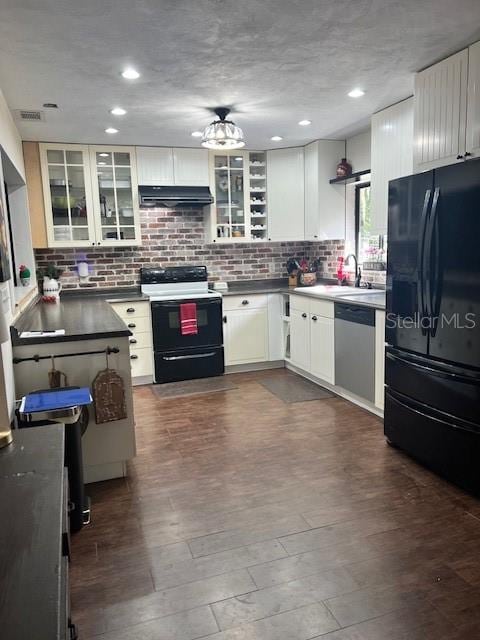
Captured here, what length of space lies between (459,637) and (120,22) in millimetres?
2860

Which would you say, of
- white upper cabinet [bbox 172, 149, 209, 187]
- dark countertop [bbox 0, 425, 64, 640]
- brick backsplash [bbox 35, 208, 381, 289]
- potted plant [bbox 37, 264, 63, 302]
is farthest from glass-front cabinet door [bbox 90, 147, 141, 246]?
dark countertop [bbox 0, 425, 64, 640]

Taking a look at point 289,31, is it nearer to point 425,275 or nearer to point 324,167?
point 425,275

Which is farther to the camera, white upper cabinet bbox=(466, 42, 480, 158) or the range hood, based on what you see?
the range hood

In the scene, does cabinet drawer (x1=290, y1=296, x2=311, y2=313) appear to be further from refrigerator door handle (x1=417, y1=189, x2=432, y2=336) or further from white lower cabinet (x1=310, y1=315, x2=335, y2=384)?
refrigerator door handle (x1=417, y1=189, x2=432, y2=336)

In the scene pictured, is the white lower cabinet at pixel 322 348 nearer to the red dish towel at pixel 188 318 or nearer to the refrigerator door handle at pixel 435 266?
the red dish towel at pixel 188 318

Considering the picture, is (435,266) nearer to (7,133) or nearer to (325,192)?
(325,192)

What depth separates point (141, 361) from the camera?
189 inches

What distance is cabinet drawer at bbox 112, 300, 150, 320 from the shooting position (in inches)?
185

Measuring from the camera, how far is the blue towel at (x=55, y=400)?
221 cm

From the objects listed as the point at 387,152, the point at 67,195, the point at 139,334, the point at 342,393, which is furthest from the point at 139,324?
the point at 387,152

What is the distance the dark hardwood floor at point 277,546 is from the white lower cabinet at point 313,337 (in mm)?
1000

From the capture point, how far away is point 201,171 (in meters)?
5.08

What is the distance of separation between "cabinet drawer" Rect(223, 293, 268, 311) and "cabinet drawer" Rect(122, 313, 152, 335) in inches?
32.6

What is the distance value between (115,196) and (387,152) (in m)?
2.73
